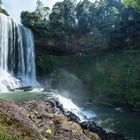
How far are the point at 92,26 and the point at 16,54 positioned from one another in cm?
2097

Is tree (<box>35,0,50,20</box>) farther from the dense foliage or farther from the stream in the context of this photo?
the stream

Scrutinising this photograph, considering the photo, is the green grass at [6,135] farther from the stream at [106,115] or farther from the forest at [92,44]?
the forest at [92,44]

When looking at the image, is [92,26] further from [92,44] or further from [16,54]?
[16,54]

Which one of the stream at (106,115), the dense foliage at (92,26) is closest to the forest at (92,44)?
the dense foliage at (92,26)

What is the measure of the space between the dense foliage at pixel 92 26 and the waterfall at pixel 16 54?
739 cm

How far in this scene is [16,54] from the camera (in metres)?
57.7

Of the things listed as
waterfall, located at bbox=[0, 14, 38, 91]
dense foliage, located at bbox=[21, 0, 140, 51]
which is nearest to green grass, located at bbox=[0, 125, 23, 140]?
waterfall, located at bbox=[0, 14, 38, 91]

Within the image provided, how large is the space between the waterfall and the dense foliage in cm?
739

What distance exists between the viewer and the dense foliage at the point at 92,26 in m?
66.6

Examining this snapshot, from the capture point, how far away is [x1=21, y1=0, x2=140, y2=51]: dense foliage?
218 ft

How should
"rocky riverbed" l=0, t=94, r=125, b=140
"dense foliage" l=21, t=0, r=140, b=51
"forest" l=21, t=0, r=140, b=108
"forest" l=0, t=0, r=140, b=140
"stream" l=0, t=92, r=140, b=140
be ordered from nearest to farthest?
"rocky riverbed" l=0, t=94, r=125, b=140
"stream" l=0, t=92, r=140, b=140
"forest" l=0, t=0, r=140, b=140
"forest" l=21, t=0, r=140, b=108
"dense foliage" l=21, t=0, r=140, b=51

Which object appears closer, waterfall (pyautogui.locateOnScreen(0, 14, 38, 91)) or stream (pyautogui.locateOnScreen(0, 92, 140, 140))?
stream (pyautogui.locateOnScreen(0, 92, 140, 140))

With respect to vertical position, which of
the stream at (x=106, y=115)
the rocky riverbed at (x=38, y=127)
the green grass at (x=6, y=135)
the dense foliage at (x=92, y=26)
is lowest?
the stream at (x=106, y=115)

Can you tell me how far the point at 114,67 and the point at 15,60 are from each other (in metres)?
18.5
